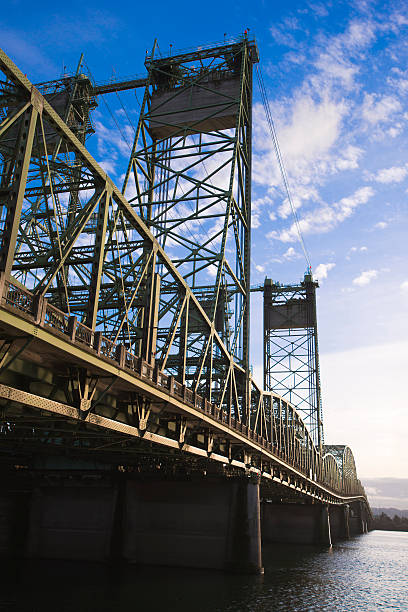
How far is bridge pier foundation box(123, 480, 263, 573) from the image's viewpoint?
42.4m

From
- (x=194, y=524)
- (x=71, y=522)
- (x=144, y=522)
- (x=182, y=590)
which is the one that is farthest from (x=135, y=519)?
(x=182, y=590)

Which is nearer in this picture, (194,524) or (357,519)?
(194,524)

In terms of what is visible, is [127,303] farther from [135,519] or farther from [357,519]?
[357,519]

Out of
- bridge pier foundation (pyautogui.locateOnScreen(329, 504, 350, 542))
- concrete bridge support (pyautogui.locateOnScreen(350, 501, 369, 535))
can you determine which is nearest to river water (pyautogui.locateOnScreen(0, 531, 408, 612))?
bridge pier foundation (pyautogui.locateOnScreen(329, 504, 350, 542))

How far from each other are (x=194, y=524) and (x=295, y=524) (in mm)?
55567

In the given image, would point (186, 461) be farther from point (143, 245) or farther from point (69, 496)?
point (143, 245)

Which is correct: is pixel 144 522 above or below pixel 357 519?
below

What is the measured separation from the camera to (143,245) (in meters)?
30.5

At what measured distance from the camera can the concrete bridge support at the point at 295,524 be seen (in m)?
91.4

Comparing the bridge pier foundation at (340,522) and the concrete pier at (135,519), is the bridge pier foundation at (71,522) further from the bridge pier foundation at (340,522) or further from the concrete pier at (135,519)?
the bridge pier foundation at (340,522)

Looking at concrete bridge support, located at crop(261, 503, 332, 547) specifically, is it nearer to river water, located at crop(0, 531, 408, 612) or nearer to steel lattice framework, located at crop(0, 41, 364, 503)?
steel lattice framework, located at crop(0, 41, 364, 503)

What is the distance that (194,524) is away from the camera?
145 feet

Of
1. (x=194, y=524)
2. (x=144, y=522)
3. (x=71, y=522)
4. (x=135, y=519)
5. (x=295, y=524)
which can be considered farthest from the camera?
(x=295, y=524)

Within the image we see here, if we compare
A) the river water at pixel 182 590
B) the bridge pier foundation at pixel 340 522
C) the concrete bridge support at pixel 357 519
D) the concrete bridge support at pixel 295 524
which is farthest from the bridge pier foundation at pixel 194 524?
the concrete bridge support at pixel 357 519
